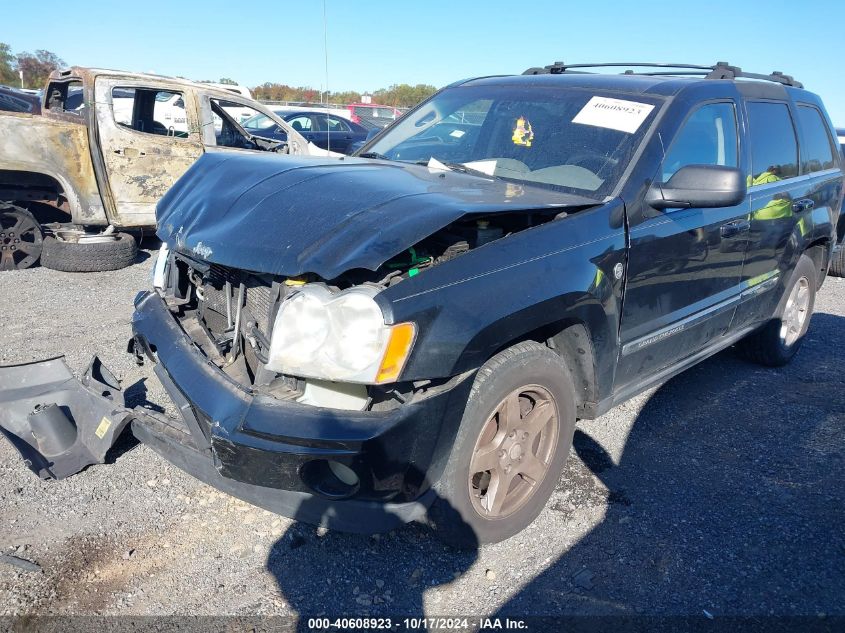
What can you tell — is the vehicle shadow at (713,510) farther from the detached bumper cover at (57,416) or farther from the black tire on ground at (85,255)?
the black tire on ground at (85,255)

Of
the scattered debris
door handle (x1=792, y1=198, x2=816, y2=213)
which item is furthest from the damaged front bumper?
door handle (x1=792, y1=198, x2=816, y2=213)

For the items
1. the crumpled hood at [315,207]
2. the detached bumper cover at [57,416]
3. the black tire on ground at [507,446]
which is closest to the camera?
the crumpled hood at [315,207]

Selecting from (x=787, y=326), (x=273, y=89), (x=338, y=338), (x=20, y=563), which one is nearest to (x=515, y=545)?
(x=338, y=338)

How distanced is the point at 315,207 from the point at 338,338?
65 centimetres

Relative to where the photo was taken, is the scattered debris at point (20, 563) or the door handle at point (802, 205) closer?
the scattered debris at point (20, 563)

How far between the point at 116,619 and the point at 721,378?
408 cm

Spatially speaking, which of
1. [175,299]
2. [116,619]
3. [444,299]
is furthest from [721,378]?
[116,619]

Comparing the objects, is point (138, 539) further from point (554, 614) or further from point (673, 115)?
point (673, 115)

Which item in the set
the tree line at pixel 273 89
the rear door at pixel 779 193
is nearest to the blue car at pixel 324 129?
the rear door at pixel 779 193

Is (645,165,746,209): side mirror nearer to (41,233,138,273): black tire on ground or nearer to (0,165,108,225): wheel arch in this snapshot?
(41,233,138,273): black tire on ground

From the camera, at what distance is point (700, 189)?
2875 millimetres

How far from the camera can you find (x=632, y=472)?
11.2 ft

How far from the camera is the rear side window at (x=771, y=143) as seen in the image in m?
3.81

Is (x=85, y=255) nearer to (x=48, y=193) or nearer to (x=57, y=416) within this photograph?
(x=48, y=193)
